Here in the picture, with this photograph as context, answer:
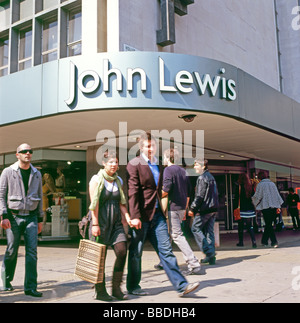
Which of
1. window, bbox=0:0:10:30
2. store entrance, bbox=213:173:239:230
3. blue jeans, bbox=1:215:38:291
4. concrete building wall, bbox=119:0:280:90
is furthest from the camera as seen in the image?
store entrance, bbox=213:173:239:230

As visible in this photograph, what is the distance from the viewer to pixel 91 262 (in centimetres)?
413

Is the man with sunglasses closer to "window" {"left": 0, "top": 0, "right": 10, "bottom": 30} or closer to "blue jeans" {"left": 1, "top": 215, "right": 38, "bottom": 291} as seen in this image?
"blue jeans" {"left": 1, "top": 215, "right": 38, "bottom": 291}

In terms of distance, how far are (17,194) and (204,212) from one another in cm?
340

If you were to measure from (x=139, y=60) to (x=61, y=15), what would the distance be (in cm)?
419

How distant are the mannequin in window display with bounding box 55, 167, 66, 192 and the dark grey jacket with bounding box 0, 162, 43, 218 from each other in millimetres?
8412

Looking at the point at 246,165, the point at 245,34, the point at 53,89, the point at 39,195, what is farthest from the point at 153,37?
the point at 246,165

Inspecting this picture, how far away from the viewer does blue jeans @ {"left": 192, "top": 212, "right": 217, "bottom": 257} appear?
670cm

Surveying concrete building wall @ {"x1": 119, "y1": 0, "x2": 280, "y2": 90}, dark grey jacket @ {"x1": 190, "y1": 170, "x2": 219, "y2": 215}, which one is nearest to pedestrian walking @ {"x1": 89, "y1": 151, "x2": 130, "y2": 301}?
dark grey jacket @ {"x1": 190, "y1": 170, "x2": 219, "y2": 215}

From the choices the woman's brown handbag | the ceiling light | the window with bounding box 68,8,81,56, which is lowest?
the woman's brown handbag

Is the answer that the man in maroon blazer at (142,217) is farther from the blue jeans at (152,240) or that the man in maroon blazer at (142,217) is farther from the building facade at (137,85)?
the building facade at (137,85)

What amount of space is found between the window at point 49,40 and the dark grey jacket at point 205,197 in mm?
6473

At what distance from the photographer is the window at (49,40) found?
11.1 m
